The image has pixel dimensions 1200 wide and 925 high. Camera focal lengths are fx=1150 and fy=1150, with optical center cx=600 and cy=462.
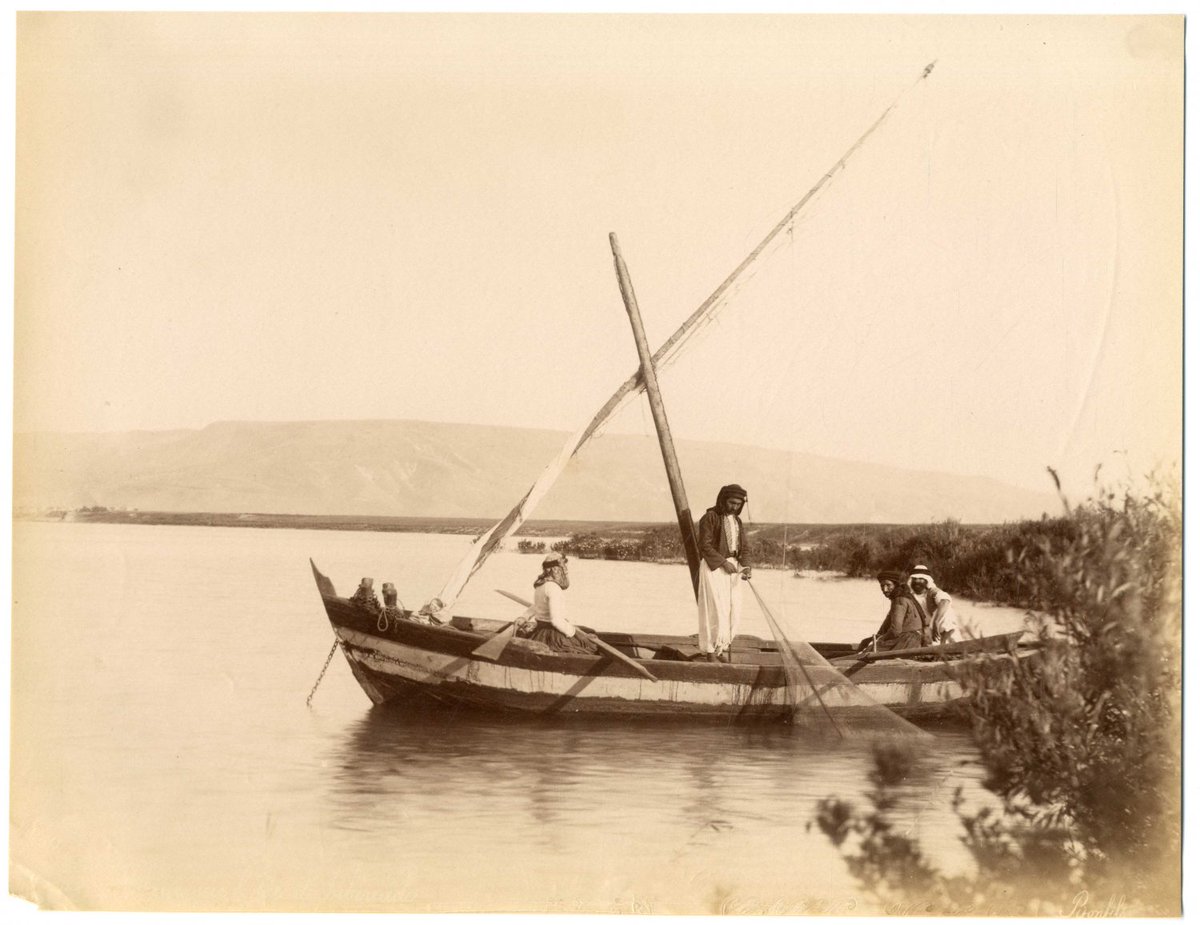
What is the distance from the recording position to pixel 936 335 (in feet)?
25.4

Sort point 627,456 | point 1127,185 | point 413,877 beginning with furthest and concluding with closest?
point 627,456 → point 1127,185 → point 413,877

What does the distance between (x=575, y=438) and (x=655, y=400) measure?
0.60 metres

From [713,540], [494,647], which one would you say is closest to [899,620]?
[713,540]

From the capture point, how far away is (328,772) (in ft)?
24.1

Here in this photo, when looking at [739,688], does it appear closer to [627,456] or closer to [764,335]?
[627,456]

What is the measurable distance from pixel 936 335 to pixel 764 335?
1.15m

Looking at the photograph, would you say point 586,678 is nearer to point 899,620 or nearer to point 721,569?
point 721,569

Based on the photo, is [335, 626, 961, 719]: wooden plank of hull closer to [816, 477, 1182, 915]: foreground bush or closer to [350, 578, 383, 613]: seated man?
[350, 578, 383, 613]: seated man

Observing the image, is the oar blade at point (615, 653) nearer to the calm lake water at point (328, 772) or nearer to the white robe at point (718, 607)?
the calm lake water at point (328, 772)

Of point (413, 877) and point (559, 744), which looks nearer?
point (413, 877)

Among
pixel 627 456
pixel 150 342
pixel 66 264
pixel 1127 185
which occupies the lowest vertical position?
pixel 627 456

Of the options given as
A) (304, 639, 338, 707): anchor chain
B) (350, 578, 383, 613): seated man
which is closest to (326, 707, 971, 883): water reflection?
(304, 639, 338, 707): anchor chain

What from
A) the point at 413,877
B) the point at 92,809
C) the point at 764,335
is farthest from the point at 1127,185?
the point at 92,809

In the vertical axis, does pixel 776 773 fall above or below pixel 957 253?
below
